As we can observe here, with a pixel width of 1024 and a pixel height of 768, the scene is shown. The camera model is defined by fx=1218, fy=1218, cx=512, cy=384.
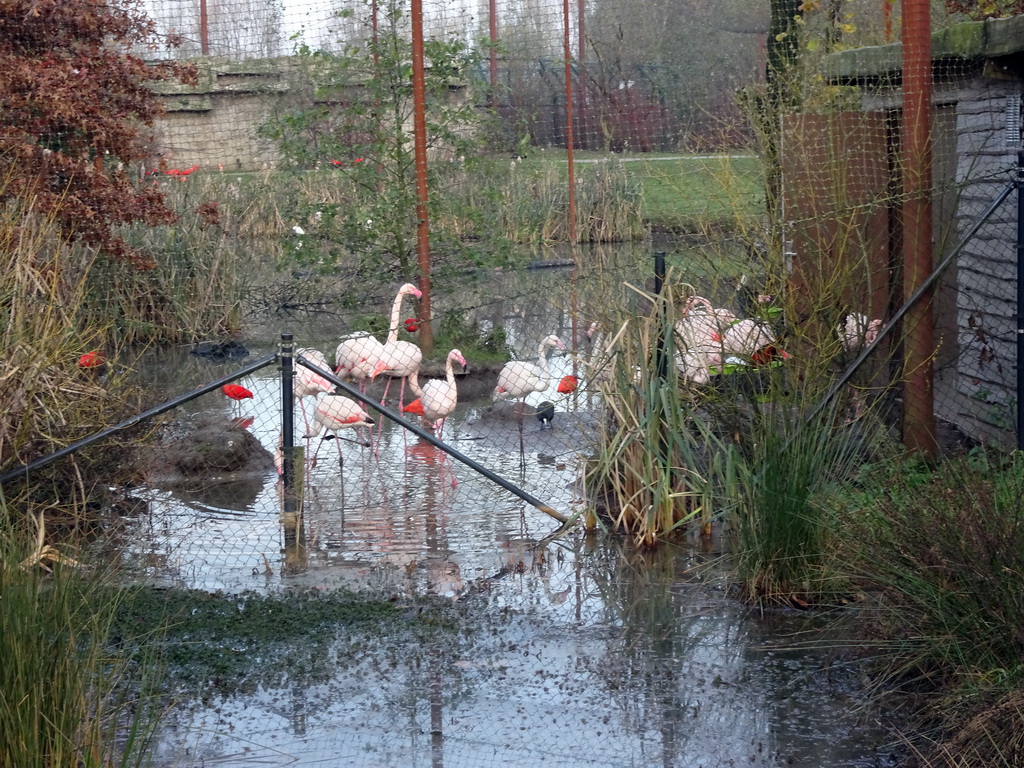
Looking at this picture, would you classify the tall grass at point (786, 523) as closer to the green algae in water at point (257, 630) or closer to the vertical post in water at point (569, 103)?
the green algae in water at point (257, 630)

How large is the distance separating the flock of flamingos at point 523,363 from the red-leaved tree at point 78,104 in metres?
1.58

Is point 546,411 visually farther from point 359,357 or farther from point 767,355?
point 767,355

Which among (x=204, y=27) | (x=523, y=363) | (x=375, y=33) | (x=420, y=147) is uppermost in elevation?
(x=204, y=27)

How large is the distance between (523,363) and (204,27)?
534 cm

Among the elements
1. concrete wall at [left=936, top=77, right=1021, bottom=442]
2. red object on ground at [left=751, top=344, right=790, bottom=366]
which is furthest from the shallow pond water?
concrete wall at [left=936, top=77, right=1021, bottom=442]

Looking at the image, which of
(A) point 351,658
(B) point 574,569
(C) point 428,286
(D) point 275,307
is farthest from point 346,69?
(A) point 351,658

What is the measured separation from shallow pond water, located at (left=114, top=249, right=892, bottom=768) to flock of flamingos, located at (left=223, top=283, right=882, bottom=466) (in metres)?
0.48

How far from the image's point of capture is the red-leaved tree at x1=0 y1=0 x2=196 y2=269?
300 inches

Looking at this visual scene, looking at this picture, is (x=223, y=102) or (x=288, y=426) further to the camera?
(x=223, y=102)

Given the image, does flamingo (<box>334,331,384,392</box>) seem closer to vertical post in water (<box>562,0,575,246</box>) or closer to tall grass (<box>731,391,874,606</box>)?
tall grass (<box>731,391,874,606</box>)

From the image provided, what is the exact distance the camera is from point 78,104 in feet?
25.6

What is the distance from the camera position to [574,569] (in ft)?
17.4

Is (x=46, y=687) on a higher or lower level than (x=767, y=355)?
lower

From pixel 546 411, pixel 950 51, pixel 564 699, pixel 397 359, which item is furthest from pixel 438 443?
pixel 950 51
